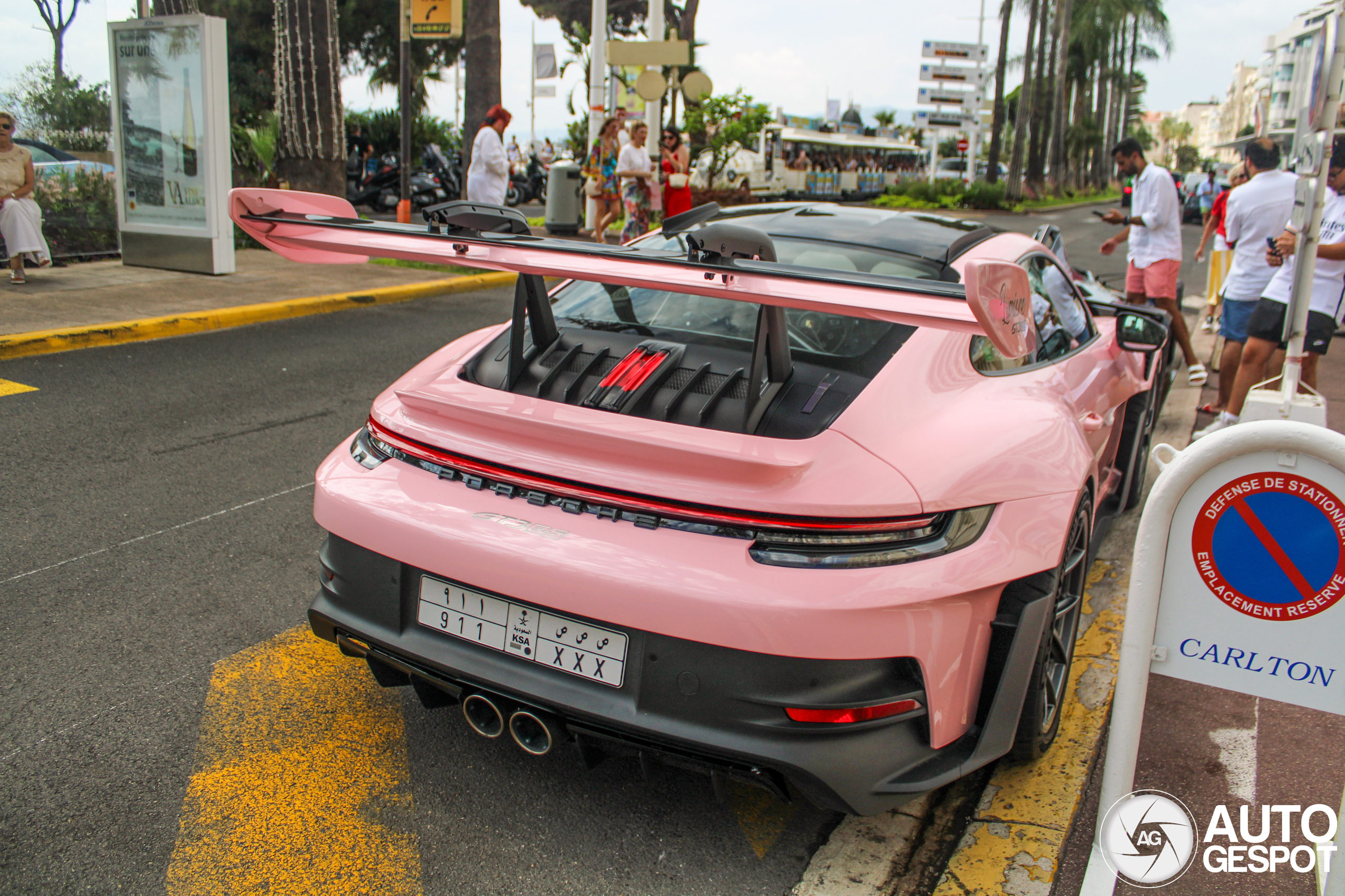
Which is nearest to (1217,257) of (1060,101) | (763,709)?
(763,709)

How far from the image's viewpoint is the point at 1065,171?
56281mm

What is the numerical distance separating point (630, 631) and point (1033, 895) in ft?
3.47

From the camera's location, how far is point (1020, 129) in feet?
134

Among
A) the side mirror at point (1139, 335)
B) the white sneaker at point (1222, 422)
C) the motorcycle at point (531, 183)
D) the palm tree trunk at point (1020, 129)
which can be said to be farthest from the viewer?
the palm tree trunk at point (1020, 129)

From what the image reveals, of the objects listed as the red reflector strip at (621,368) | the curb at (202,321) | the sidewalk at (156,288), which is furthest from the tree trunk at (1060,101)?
the red reflector strip at (621,368)

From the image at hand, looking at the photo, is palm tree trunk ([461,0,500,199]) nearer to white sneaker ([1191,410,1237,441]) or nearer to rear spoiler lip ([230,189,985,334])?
white sneaker ([1191,410,1237,441])

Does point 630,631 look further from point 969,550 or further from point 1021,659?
point 1021,659

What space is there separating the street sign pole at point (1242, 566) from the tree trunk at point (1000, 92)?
4137 cm

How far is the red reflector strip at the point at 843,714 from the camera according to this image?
6.55 ft

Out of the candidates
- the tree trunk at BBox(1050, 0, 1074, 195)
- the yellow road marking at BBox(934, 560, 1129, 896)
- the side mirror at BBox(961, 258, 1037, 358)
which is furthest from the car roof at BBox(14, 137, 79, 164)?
the tree trunk at BBox(1050, 0, 1074, 195)

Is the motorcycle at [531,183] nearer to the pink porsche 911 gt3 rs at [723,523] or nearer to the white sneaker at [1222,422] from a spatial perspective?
the white sneaker at [1222,422]

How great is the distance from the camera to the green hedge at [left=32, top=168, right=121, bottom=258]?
10680 mm

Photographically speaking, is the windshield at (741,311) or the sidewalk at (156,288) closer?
the windshield at (741,311)

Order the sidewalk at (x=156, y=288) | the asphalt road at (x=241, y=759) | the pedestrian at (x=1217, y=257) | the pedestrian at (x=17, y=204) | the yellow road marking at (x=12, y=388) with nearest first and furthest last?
the asphalt road at (x=241, y=759)
the yellow road marking at (x=12, y=388)
the sidewalk at (x=156, y=288)
the pedestrian at (x=17, y=204)
the pedestrian at (x=1217, y=257)
